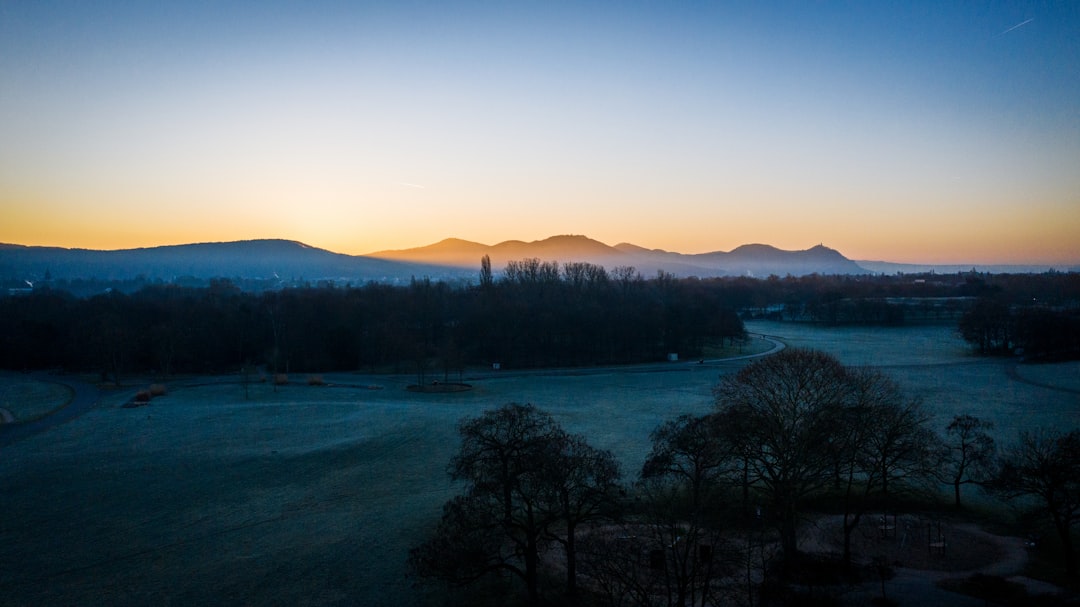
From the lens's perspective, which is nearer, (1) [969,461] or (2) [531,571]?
(2) [531,571]

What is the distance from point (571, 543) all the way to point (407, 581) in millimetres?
4829

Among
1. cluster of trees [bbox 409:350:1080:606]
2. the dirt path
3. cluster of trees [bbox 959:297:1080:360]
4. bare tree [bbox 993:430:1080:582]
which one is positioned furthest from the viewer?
cluster of trees [bbox 959:297:1080:360]

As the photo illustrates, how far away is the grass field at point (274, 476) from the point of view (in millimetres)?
16766

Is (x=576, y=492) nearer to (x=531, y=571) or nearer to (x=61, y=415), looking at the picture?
(x=531, y=571)

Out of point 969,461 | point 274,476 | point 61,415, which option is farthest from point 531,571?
point 61,415

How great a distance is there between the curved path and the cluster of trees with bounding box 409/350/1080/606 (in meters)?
30.4

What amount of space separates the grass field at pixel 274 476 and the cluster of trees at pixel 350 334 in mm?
12383

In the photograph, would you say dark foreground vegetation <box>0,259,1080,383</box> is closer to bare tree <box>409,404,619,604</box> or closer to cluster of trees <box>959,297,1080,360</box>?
cluster of trees <box>959,297,1080,360</box>

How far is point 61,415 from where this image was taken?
40.2 m

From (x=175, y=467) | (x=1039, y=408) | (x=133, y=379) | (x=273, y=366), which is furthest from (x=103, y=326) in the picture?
(x=1039, y=408)

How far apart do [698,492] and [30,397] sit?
51.8 meters

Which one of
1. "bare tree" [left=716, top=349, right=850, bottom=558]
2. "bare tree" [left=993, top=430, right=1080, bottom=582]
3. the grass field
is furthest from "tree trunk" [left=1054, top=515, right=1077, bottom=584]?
the grass field

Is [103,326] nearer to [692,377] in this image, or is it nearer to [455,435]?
[455,435]

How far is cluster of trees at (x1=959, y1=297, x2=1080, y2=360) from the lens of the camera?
59.5m
